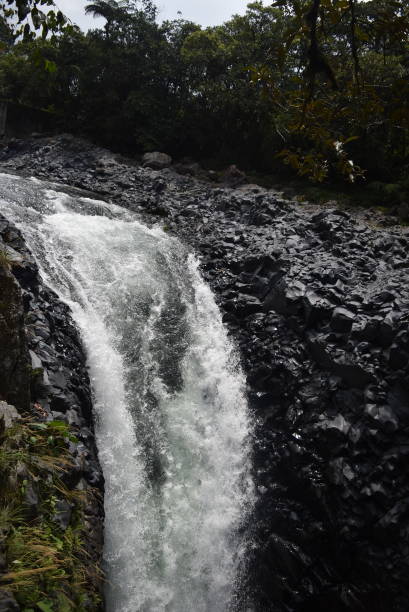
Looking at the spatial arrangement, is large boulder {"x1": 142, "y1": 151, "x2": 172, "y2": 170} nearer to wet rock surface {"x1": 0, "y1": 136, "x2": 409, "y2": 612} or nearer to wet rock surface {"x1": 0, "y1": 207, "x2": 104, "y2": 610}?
wet rock surface {"x1": 0, "y1": 136, "x2": 409, "y2": 612}

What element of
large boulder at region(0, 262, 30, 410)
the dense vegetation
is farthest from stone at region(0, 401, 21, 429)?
the dense vegetation

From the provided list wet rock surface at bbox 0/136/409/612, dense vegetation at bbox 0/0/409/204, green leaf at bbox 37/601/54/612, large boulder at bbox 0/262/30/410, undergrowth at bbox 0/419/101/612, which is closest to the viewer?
green leaf at bbox 37/601/54/612

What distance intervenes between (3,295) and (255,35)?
24.1 m

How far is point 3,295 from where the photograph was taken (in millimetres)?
4699

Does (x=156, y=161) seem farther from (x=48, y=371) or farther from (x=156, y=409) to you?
(x=48, y=371)

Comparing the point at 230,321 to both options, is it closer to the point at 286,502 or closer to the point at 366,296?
the point at 366,296

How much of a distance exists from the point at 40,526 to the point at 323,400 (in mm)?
5366

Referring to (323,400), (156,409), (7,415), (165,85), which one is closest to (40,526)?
(7,415)

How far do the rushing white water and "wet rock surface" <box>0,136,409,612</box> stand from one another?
535 mm

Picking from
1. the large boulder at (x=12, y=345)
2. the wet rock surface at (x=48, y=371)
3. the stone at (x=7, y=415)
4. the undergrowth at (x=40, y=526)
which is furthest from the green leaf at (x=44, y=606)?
the large boulder at (x=12, y=345)

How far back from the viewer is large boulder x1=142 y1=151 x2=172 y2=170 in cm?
2042

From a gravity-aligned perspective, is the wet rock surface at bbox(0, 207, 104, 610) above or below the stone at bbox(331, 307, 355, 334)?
below

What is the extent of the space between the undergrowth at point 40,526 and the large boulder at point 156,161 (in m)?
17.6

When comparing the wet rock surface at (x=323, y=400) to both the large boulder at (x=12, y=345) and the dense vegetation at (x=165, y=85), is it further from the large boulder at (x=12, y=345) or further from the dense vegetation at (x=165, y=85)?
the dense vegetation at (x=165, y=85)
